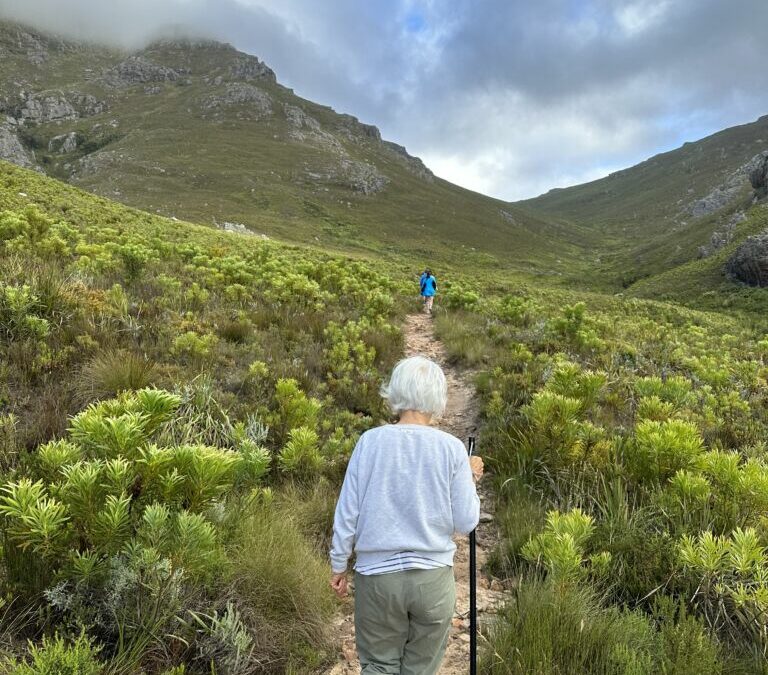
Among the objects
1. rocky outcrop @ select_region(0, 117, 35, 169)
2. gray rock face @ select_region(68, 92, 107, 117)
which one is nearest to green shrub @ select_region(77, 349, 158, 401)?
rocky outcrop @ select_region(0, 117, 35, 169)

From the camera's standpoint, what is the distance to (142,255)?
9.22 metres

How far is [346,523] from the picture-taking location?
270 centimetres

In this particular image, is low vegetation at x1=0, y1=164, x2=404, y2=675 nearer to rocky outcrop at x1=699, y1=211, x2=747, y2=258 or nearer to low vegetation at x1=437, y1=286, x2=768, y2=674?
low vegetation at x1=437, y1=286, x2=768, y2=674

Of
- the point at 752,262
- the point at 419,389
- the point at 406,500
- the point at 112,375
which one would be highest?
the point at 752,262

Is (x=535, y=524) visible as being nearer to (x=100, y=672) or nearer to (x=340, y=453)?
(x=340, y=453)

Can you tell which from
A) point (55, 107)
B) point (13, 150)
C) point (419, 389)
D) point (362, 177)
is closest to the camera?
point (419, 389)

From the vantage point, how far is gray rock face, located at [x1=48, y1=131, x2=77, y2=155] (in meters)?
106

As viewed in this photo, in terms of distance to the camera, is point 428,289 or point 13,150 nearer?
point 428,289

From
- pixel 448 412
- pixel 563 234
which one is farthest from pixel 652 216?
pixel 448 412

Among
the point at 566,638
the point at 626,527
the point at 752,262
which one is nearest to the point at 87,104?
the point at 752,262

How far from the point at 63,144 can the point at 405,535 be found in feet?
442

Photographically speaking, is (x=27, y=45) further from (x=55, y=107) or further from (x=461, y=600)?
(x=461, y=600)

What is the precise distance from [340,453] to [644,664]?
3.29m

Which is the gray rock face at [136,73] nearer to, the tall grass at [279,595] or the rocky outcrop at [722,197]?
the rocky outcrop at [722,197]
